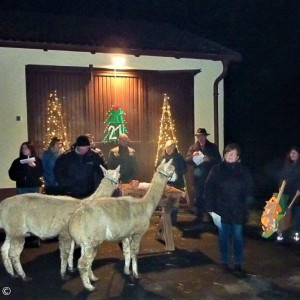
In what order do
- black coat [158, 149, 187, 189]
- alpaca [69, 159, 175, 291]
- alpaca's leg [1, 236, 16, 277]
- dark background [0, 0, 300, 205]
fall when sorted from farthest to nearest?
dark background [0, 0, 300, 205] < black coat [158, 149, 187, 189] < alpaca's leg [1, 236, 16, 277] < alpaca [69, 159, 175, 291]

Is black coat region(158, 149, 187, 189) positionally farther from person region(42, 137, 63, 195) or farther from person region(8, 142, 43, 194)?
person region(8, 142, 43, 194)

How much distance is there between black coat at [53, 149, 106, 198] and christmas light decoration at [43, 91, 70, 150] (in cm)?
309

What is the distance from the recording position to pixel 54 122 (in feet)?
34.9

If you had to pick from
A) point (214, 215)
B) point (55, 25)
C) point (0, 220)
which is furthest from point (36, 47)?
point (214, 215)

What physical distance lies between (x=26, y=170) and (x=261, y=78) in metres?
7.79

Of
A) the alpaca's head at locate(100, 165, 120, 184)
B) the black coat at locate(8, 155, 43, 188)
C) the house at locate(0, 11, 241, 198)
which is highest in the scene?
the house at locate(0, 11, 241, 198)

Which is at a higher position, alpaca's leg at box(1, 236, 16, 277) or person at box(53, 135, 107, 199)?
person at box(53, 135, 107, 199)

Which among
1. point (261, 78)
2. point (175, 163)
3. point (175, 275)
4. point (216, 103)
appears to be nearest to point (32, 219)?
point (175, 275)

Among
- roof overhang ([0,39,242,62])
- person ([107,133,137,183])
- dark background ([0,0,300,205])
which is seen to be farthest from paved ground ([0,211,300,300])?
dark background ([0,0,300,205])

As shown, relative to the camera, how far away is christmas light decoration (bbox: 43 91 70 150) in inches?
418

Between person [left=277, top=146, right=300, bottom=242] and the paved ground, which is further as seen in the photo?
person [left=277, top=146, right=300, bottom=242]

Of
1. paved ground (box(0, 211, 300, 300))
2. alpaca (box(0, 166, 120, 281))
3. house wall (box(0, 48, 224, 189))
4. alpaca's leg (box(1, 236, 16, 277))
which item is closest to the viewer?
paved ground (box(0, 211, 300, 300))

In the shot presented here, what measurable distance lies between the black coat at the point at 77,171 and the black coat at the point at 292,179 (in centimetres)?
328

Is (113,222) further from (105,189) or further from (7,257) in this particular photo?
(7,257)
